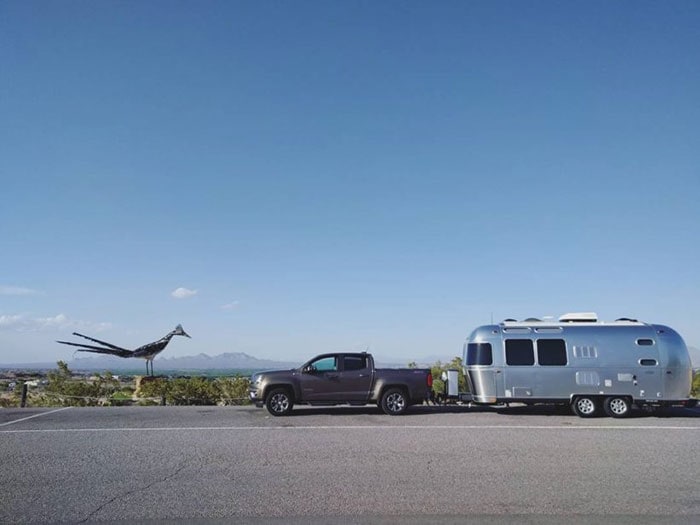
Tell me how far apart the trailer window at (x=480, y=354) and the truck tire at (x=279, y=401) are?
541 centimetres

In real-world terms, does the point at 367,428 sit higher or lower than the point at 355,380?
lower

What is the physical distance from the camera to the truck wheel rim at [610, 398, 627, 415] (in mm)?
15633

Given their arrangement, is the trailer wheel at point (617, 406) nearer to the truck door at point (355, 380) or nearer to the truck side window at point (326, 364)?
the truck door at point (355, 380)

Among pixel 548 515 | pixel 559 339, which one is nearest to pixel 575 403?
pixel 559 339

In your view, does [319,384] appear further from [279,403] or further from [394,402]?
[394,402]

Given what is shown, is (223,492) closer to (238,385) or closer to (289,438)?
(289,438)

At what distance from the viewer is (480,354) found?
635 inches

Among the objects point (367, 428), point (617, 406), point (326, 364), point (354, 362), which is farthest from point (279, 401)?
point (617, 406)

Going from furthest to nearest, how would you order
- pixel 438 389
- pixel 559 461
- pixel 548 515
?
pixel 438 389
pixel 559 461
pixel 548 515

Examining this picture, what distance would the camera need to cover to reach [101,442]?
11789 millimetres

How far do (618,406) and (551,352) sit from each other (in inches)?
92.9

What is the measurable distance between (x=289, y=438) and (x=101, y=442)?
3.96 m

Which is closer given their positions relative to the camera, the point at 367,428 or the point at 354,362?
the point at 367,428

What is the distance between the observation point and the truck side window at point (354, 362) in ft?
53.9
